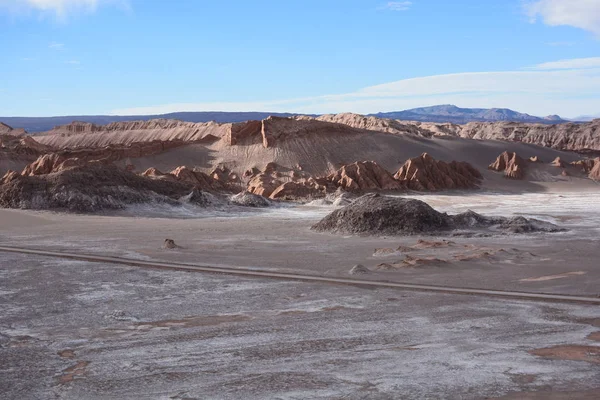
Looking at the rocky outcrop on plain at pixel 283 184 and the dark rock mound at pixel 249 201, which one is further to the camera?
the rocky outcrop on plain at pixel 283 184

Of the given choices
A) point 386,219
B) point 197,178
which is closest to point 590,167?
point 197,178

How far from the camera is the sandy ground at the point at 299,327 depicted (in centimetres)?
725

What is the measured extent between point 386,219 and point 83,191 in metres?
14.3

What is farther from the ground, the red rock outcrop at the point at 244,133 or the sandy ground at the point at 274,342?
the red rock outcrop at the point at 244,133

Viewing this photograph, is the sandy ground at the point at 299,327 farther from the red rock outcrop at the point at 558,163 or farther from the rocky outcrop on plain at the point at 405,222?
the red rock outcrop at the point at 558,163

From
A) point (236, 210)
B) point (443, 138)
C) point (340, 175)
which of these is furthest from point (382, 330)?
point (443, 138)

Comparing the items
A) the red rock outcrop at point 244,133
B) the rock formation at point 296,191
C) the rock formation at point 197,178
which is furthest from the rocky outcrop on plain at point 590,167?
the rock formation at point 197,178

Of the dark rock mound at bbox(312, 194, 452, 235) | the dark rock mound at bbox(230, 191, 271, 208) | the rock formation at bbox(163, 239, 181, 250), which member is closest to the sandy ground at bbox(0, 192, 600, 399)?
the rock formation at bbox(163, 239, 181, 250)

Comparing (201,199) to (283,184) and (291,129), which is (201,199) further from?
(291,129)

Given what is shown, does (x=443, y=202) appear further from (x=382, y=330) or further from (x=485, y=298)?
(x=382, y=330)

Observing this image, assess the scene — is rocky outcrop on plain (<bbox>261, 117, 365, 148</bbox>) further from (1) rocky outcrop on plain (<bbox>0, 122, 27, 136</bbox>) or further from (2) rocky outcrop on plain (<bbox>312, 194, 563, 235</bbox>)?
(1) rocky outcrop on plain (<bbox>0, 122, 27, 136</bbox>)

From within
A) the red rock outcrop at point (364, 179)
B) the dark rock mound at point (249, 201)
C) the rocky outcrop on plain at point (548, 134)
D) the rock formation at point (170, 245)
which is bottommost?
the rock formation at point (170, 245)

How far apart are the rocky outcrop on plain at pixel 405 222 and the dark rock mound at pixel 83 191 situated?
10896 mm

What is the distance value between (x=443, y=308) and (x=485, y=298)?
3.72ft
